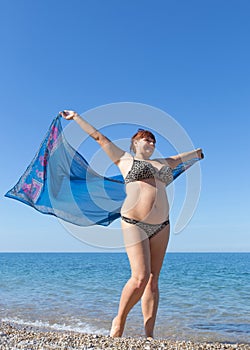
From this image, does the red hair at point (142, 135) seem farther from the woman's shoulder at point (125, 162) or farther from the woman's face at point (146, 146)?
the woman's shoulder at point (125, 162)

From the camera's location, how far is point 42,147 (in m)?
5.94

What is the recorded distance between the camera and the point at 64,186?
587cm

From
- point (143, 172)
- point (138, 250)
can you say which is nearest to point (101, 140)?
point (143, 172)

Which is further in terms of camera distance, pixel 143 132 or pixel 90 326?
pixel 90 326

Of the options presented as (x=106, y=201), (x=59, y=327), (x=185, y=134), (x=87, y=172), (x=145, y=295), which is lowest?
(x=59, y=327)

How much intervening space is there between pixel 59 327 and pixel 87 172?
424 centimetres

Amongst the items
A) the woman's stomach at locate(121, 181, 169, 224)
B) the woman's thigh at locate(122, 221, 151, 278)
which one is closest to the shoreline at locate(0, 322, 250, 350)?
the woman's thigh at locate(122, 221, 151, 278)

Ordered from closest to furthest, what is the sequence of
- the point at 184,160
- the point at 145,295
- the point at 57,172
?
the point at 145,295 < the point at 184,160 < the point at 57,172

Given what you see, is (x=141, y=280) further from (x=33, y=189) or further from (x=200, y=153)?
(x=33, y=189)

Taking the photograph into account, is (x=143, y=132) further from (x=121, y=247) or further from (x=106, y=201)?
(x=106, y=201)

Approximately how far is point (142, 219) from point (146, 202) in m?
0.19

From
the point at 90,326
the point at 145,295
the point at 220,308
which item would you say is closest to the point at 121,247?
the point at 145,295

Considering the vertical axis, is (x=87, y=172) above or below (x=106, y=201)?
above

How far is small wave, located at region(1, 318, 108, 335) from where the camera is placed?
26.8 ft
